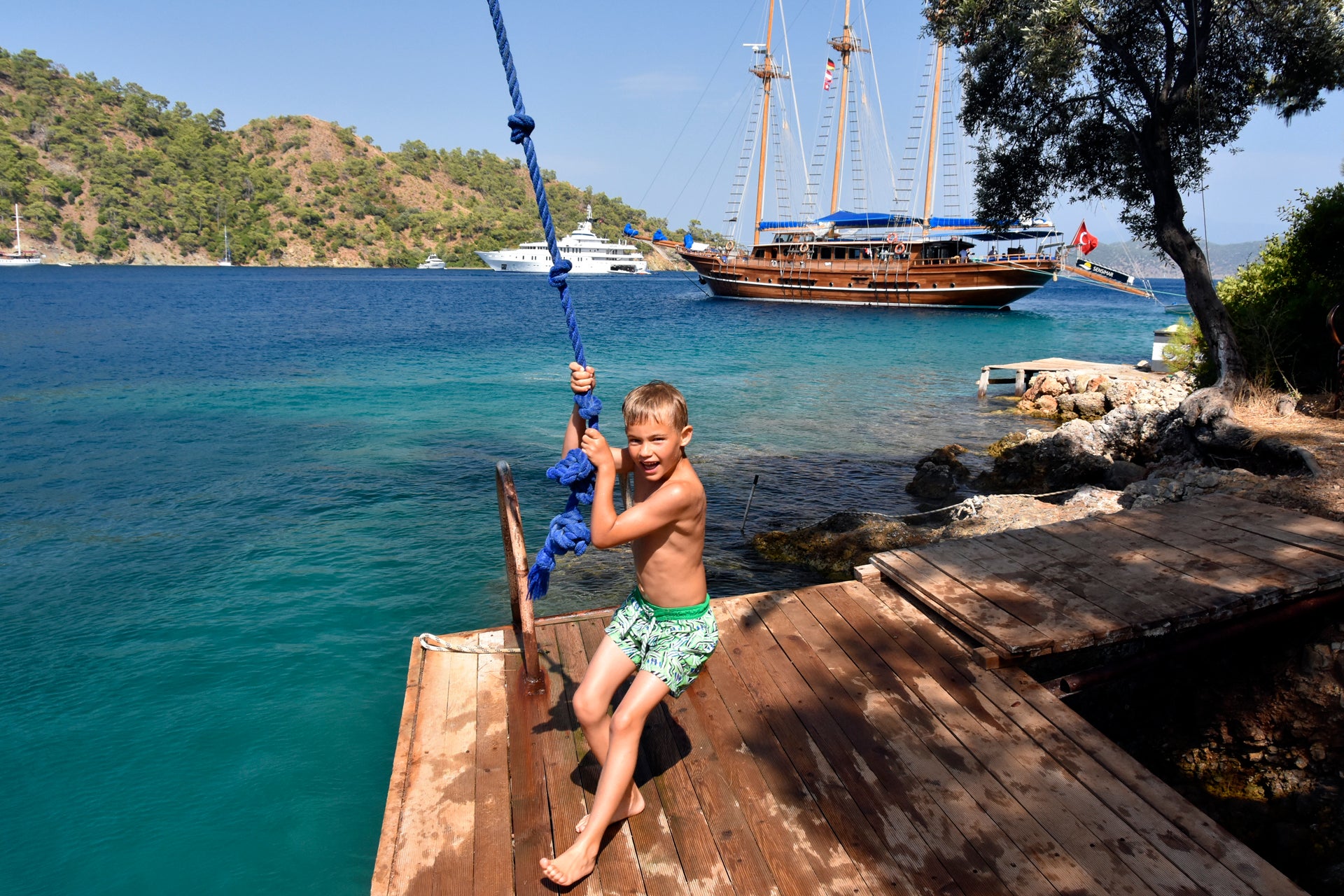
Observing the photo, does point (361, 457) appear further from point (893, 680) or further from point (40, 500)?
point (893, 680)

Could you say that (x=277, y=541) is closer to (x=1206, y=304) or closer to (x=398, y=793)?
(x=398, y=793)

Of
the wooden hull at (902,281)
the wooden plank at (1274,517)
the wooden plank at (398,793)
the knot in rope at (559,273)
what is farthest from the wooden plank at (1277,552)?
the wooden hull at (902,281)

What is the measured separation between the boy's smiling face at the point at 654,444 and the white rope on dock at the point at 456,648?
7.10 feet

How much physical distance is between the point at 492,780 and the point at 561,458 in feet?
5.19

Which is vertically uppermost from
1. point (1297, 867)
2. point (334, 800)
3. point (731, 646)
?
point (731, 646)

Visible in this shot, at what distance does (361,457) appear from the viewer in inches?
591

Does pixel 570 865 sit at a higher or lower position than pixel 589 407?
lower

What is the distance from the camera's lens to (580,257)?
418 ft

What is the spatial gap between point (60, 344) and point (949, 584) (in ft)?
120

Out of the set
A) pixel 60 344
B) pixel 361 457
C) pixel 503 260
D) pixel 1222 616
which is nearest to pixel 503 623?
pixel 1222 616

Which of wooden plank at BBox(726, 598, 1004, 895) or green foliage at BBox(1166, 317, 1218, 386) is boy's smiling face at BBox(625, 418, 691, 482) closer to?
wooden plank at BBox(726, 598, 1004, 895)

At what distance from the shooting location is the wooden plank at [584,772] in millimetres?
2988

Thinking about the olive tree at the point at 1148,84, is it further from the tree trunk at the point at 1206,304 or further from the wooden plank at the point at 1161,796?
the wooden plank at the point at 1161,796

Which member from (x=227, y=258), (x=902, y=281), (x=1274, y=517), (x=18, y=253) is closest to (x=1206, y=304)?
(x=1274, y=517)
